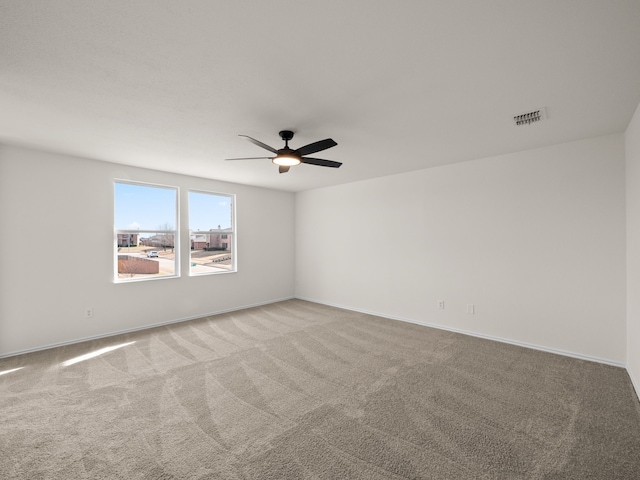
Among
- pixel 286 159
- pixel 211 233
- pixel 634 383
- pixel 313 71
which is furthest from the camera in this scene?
pixel 211 233

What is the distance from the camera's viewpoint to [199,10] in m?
1.50

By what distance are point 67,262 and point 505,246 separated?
599 cm

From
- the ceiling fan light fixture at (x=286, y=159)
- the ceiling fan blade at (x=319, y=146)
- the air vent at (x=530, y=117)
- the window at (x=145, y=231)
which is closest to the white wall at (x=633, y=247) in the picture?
the air vent at (x=530, y=117)

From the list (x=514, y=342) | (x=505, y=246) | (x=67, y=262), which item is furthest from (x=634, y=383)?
(x=67, y=262)

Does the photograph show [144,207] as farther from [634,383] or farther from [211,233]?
[634,383]

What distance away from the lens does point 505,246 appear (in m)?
4.01

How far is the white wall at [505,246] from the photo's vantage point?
3.34m

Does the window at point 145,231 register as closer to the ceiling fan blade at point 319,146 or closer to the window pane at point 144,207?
the window pane at point 144,207

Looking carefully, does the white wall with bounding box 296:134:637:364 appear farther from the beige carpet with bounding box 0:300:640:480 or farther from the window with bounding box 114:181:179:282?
the window with bounding box 114:181:179:282

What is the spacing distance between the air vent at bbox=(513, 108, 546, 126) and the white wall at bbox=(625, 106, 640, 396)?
77 cm

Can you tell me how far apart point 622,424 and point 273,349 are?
3.27 m

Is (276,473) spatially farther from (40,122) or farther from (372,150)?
(40,122)

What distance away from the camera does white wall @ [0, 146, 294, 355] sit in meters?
3.59

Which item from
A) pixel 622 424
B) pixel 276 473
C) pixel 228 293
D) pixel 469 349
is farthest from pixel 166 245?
pixel 622 424
